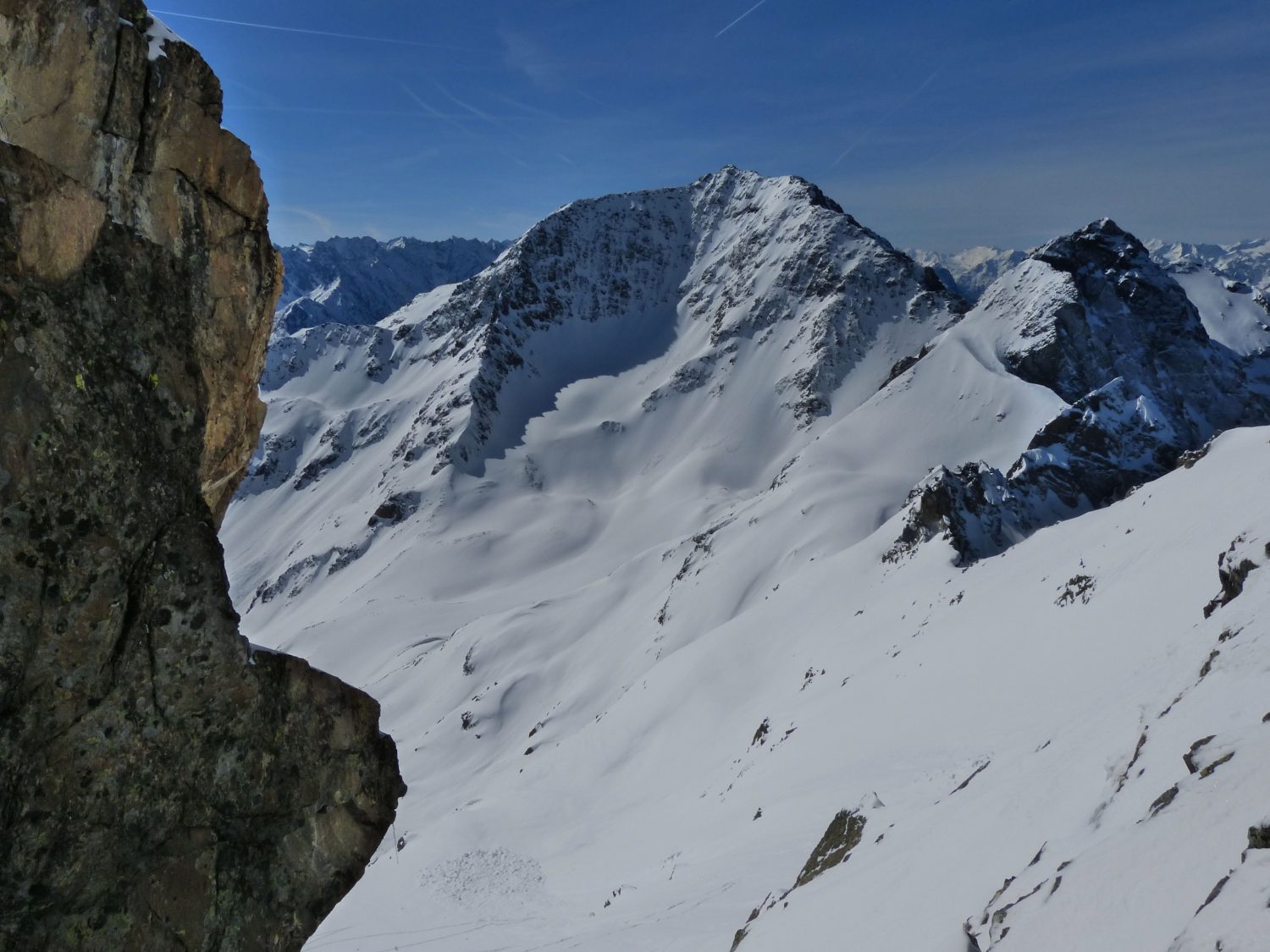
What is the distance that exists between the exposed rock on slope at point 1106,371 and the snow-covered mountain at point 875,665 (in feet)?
1.55

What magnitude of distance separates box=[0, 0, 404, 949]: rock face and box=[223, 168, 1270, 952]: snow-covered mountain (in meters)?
7.29

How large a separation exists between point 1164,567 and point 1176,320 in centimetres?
12933

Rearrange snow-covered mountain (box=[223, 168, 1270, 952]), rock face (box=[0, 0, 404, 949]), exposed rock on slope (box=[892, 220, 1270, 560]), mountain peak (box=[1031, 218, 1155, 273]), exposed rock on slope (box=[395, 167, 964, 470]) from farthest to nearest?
exposed rock on slope (box=[395, 167, 964, 470]) → mountain peak (box=[1031, 218, 1155, 273]) → exposed rock on slope (box=[892, 220, 1270, 560]) → snow-covered mountain (box=[223, 168, 1270, 952]) → rock face (box=[0, 0, 404, 949])

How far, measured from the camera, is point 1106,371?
11694cm

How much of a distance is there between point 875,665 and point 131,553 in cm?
2937

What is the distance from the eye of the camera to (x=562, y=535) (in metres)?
135

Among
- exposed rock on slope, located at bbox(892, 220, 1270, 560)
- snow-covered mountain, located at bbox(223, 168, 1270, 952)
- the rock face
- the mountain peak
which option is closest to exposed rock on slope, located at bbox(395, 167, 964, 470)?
snow-covered mountain, located at bbox(223, 168, 1270, 952)

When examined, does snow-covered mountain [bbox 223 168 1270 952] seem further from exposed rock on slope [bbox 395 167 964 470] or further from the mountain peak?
exposed rock on slope [bbox 395 167 964 470]

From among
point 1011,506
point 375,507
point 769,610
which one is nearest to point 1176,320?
point 1011,506

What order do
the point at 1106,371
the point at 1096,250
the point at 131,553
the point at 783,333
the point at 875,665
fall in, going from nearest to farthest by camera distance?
the point at 131,553, the point at 875,665, the point at 1106,371, the point at 1096,250, the point at 783,333

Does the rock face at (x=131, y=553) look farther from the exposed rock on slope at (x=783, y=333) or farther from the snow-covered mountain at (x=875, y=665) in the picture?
the exposed rock on slope at (x=783, y=333)

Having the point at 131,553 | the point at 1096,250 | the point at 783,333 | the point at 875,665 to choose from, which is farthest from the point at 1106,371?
the point at 131,553

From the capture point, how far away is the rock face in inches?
268

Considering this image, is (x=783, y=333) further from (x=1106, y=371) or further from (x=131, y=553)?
(x=131, y=553)
